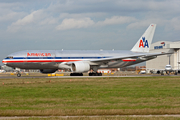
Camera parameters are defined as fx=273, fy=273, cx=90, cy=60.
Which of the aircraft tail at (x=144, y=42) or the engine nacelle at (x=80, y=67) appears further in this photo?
the aircraft tail at (x=144, y=42)

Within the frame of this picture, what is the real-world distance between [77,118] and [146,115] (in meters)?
2.82

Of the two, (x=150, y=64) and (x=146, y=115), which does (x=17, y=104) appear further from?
(x=150, y=64)

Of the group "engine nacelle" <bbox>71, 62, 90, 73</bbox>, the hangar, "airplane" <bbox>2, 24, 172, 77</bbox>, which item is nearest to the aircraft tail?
"airplane" <bbox>2, 24, 172, 77</bbox>

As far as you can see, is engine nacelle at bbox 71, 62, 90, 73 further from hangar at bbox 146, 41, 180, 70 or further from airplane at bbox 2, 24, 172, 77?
hangar at bbox 146, 41, 180, 70

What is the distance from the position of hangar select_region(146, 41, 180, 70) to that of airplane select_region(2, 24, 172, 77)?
4391cm

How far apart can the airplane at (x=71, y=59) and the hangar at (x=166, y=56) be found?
144ft

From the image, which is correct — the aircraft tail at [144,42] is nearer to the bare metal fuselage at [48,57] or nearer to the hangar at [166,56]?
the bare metal fuselage at [48,57]

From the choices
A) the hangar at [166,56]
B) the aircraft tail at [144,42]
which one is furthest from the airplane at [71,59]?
the hangar at [166,56]

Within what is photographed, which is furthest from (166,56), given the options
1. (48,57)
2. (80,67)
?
(48,57)

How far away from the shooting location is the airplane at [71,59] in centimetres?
4272

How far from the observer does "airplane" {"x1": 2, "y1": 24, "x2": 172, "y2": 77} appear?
42719 mm

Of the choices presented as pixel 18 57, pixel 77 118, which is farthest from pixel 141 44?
pixel 77 118

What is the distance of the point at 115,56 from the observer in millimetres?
48969

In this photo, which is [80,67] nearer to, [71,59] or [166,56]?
[71,59]
